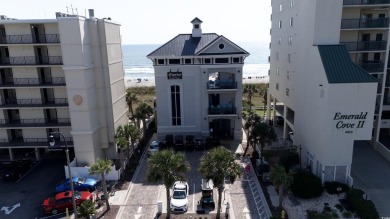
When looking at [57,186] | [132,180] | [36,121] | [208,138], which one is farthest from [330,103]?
[36,121]

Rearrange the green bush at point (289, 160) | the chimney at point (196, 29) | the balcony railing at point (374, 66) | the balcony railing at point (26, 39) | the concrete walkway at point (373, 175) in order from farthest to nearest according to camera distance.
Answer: the chimney at point (196, 29) < the balcony railing at point (374, 66) < the balcony railing at point (26, 39) < the green bush at point (289, 160) < the concrete walkway at point (373, 175)

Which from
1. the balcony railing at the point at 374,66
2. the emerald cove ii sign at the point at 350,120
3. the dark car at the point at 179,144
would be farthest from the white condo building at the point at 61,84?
the balcony railing at the point at 374,66

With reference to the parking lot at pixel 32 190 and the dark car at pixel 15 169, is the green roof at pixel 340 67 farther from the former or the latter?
the dark car at pixel 15 169

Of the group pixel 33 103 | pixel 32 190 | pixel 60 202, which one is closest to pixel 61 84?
pixel 33 103

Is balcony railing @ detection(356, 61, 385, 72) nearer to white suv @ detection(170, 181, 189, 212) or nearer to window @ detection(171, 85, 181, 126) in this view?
window @ detection(171, 85, 181, 126)

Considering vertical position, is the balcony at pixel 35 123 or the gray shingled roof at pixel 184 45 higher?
the gray shingled roof at pixel 184 45

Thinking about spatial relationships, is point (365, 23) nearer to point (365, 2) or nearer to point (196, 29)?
point (365, 2)
